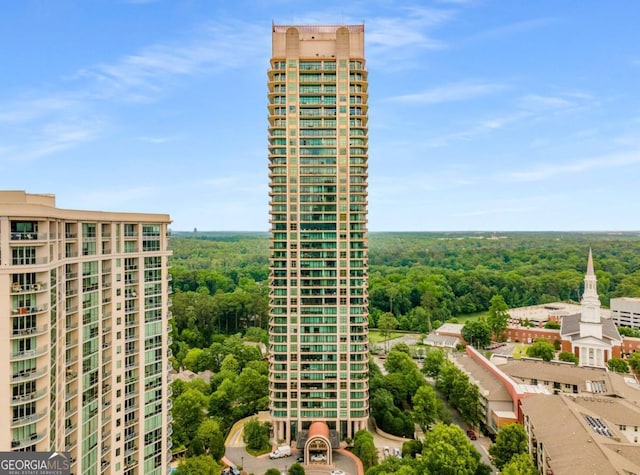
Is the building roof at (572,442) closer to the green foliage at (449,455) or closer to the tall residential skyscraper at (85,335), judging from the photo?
the green foliage at (449,455)

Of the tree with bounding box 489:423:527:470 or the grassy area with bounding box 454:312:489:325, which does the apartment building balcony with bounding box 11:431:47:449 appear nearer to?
the tree with bounding box 489:423:527:470

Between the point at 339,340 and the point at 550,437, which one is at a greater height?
the point at 339,340

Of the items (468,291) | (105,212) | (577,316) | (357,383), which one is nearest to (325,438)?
(357,383)

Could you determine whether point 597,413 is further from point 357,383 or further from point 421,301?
point 421,301

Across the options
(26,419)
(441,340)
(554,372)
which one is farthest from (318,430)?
(441,340)

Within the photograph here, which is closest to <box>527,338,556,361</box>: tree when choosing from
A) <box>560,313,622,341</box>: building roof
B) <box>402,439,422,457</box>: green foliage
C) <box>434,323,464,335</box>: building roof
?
<box>560,313,622,341</box>: building roof

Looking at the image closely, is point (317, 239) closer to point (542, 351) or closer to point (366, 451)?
point (366, 451)
